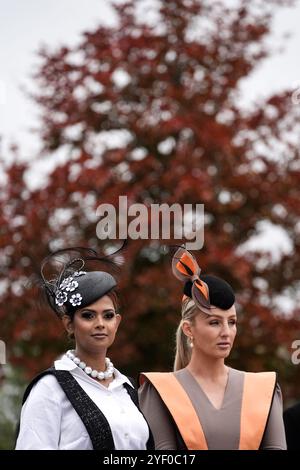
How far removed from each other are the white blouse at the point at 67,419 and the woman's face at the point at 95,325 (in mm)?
101

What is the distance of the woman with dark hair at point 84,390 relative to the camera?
4020mm

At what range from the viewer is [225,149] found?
12234mm

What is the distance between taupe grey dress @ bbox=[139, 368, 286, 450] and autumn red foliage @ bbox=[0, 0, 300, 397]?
6.76m

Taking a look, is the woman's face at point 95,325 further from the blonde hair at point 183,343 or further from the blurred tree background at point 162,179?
the blurred tree background at point 162,179

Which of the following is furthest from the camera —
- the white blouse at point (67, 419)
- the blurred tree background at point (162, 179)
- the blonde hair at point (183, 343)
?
the blurred tree background at point (162, 179)

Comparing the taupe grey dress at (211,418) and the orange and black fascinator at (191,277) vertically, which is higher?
the orange and black fascinator at (191,277)

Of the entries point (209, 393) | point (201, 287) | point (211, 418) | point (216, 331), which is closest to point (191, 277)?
point (201, 287)

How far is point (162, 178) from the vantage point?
12.1m

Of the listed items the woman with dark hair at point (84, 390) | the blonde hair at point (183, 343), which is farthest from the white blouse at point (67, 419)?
Answer: the blonde hair at point (183, 343)

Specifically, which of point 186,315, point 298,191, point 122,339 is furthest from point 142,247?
point 186,315

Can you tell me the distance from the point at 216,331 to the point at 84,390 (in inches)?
26.3

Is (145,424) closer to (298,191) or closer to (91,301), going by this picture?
A: (91,301)

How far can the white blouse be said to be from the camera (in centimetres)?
400
